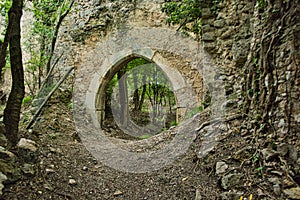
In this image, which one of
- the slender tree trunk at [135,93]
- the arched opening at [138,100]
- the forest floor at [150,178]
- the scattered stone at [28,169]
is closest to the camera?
the forest floor at [150,178]

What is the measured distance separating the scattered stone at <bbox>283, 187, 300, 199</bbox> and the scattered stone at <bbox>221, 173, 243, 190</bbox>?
0.40 meters

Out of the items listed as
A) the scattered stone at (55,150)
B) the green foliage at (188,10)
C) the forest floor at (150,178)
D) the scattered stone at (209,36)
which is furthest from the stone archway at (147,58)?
the scattered stone at (55,150)

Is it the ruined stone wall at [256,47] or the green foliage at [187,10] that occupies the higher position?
the green foliage at [187,10]

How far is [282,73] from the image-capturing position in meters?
2.12

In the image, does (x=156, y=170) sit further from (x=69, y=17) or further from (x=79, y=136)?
(x=69, y=17)

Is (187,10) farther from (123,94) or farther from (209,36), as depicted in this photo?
(123,94)

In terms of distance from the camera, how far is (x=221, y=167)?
95.7 inches

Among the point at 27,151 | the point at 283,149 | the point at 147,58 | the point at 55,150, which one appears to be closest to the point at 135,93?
the point at 147,58

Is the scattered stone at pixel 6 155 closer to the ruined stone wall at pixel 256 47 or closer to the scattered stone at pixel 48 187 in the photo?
the scattered stone at pixel 48 187

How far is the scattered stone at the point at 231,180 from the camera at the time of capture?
216 centimetres

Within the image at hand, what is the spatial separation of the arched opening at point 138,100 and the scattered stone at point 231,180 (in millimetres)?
4511

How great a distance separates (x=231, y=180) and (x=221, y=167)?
0.23m

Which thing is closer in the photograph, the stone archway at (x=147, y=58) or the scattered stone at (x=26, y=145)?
the scattered stone at (x=26, y=145)

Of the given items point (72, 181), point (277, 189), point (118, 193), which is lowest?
point (118, 193)
